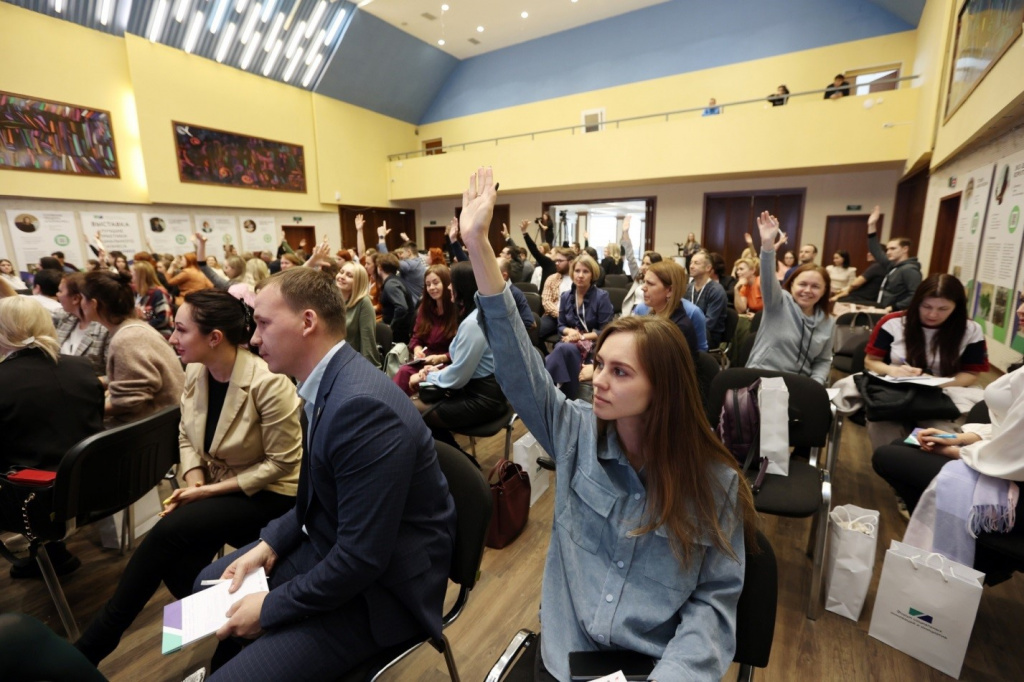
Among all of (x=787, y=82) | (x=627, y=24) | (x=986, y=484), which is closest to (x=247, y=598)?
(x=986, y=484)

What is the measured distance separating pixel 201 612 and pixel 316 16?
13590 millimetres

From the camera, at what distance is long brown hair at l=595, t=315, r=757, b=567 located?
40.5 inches

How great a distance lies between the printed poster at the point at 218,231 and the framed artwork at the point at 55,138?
1.76 meters

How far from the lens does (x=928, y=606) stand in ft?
5.71

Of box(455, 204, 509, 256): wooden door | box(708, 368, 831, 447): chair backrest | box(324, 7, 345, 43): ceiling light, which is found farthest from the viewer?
box(455, 204, 509, 256): wooden door

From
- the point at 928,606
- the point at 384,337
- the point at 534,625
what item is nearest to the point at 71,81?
the point at 384,337

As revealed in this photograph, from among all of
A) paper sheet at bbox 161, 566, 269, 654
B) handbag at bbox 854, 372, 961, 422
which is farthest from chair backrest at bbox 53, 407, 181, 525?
handbag at bbox 854, 372, 961, 422

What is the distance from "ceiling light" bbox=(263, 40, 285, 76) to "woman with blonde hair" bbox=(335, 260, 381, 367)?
1082 centimetres

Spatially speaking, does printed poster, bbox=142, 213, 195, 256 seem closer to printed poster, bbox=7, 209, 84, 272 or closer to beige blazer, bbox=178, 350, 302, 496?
printed poster, bbox=7, 209, 84, 272

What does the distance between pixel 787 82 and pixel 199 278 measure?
1149 centimetres

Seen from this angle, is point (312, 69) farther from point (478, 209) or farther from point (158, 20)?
point (478, 209)

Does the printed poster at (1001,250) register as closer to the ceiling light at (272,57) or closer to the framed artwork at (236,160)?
the framed artwork at (236,160)

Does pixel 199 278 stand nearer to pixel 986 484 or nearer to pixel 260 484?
pixel 260 484

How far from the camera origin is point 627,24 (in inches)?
449
